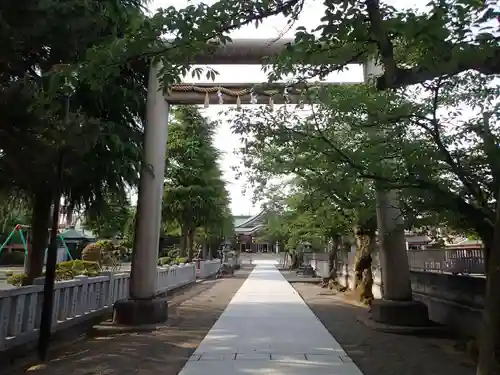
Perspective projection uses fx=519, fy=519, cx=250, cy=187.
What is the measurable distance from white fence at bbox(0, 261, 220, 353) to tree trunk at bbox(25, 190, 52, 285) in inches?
40.5

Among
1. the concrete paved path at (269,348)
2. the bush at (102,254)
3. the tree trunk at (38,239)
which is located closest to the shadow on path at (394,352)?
the concrete paved path at (269,348)

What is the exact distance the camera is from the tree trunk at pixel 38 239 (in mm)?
10750

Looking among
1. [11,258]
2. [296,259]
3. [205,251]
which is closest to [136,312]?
[205,251]

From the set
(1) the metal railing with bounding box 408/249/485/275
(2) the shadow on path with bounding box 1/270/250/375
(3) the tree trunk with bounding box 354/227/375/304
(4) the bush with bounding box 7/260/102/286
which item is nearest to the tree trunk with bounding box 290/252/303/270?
(3) the tree trunk with bounding box 354/227/375/304

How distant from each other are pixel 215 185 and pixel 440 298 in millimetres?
17315

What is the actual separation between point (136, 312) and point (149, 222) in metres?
1.89

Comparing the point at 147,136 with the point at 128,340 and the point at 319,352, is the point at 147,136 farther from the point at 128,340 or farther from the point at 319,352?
the point at 319,352

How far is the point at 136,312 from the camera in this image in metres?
10.6

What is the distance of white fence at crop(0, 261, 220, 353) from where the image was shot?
7.04m

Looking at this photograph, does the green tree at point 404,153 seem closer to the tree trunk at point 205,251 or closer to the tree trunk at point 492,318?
the tree trunk at point 492,318

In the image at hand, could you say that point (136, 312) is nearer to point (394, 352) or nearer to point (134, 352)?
point (134, 352)

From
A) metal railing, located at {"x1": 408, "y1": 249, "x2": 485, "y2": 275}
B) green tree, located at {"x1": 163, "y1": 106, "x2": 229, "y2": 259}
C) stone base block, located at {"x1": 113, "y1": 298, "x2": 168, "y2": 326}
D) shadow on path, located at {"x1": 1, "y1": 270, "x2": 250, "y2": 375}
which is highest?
green tree, located at {"x1": 163, "y1": 106, "x2": 229, "y2": 259}

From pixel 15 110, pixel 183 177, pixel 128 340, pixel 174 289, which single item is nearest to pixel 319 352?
pixel 128 340

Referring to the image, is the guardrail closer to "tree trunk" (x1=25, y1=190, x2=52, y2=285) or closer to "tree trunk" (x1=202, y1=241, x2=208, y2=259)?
"tree trunk" (x1=25, y1=190, x2=52, y2=285)
